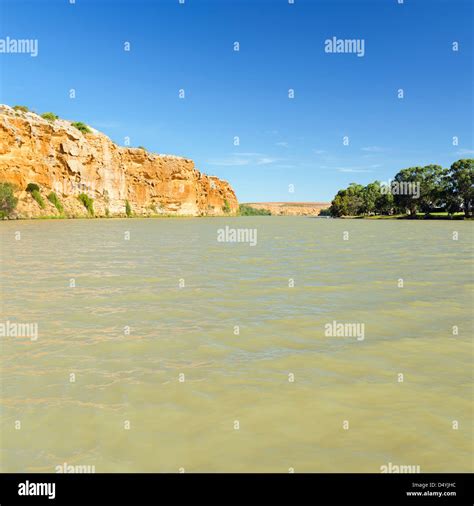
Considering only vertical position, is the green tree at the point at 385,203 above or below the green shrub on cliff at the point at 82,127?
below

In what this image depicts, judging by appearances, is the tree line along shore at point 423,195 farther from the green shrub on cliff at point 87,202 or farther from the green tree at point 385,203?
the green shrub on cliff at point 87,202

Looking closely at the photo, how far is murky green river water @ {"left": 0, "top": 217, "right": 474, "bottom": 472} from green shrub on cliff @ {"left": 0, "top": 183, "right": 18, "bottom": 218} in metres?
57.0

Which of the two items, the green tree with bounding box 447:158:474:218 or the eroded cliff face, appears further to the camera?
the green tree with bounding box 447:158:474:218

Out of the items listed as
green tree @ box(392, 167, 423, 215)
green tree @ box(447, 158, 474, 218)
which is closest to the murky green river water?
green tree @ box(447, 158, 474, 218)

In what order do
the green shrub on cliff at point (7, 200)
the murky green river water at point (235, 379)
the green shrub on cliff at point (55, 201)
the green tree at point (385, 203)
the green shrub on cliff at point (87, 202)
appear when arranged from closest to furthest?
1. the murky green river water at point (235, 379)
2. the green shrub on cliff at point (7, 200)
3. the green shrub on cliff at point (55, 201)
4. the green shrub on cliff at point (87, 202)
5. the green tree at point (385, 203)

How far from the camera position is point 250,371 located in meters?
5.55

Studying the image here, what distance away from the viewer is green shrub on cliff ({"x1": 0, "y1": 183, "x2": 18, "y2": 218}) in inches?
2381

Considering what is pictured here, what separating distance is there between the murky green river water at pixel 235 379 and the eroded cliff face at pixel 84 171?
66.4m

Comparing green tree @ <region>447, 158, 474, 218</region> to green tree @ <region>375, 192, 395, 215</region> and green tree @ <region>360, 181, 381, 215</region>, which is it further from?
green tree @ <region>360, 181, 381, 215</region>

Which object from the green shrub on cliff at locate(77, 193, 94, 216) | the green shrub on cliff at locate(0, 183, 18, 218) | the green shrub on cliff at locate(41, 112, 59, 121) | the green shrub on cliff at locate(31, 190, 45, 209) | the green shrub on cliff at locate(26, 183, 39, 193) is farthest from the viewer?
the green shrub on cliff at locate(41, 112, 59, 121)

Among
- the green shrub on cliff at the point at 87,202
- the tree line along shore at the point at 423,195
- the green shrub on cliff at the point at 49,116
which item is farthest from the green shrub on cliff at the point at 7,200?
the tree line along shore at the point at 423,195

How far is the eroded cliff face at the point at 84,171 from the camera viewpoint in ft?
226
